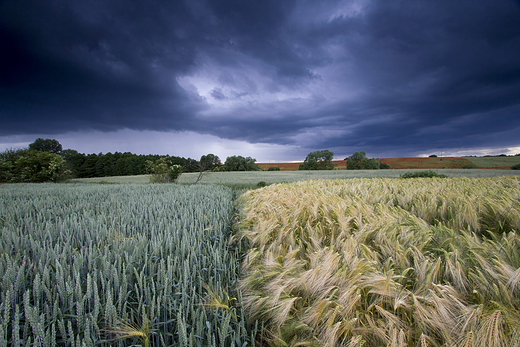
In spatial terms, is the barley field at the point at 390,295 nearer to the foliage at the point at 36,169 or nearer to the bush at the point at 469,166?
the foliage at the point at 36,169

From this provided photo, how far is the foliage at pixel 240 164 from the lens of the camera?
47.8 metres

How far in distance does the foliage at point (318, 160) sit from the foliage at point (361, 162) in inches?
173

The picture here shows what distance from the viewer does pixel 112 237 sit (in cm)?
228

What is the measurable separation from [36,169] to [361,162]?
5178cm

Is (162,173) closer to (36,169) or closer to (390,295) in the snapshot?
(36,169)

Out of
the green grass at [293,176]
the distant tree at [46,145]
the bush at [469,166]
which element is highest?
the distant tree at [46,145]

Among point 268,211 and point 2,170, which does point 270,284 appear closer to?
point 268,211

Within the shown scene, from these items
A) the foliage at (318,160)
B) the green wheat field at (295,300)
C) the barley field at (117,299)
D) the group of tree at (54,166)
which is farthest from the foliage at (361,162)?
the barley field at (117,299)

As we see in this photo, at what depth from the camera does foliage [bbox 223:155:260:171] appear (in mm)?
47812

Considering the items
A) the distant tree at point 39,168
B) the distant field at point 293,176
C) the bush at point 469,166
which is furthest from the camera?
the bush at point 469,166

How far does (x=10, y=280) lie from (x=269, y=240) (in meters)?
1.94

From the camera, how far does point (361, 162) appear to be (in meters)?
48.1

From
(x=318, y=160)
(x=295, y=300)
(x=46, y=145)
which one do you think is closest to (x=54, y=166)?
(x=295, y=300)

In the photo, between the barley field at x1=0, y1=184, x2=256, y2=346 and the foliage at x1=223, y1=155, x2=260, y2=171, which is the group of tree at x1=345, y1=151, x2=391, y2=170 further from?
the barley field at x1=0, y1=184, x2=256, y2=346
